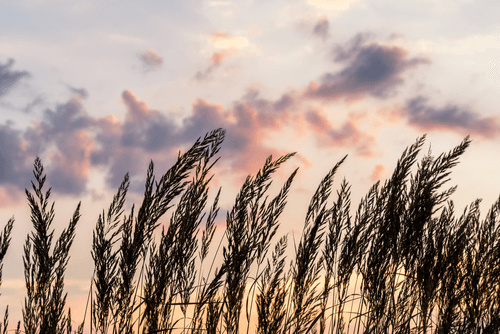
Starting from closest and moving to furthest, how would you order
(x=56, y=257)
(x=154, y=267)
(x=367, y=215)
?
(x=154, y=267)
(x=367, y=215)
(x=56, y=257)

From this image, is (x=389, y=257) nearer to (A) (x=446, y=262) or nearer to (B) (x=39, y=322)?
(A) (x=446, y=262)

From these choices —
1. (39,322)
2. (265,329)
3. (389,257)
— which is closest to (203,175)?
(265,329)

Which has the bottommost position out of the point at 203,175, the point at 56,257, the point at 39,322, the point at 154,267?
the point at 39,322

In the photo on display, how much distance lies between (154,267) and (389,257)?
1.47 meters

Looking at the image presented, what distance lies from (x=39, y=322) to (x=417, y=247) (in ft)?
9.43

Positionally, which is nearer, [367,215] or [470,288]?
[470,288]

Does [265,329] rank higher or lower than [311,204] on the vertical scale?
lower

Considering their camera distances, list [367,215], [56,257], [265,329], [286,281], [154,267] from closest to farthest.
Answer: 1. [154,267]
2. [265,329]
3. [286,281]
4. [367,215]
5. [56,257]

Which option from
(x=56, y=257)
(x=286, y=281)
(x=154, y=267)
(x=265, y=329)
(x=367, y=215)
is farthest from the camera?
(x=56, y=257)

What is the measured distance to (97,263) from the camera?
2.87 meters

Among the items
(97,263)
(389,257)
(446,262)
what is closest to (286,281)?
(389,257)

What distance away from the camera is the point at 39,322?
12.5 ft

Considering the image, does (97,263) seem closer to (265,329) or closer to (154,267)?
(154,267)

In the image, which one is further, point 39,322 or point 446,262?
point 39,322
